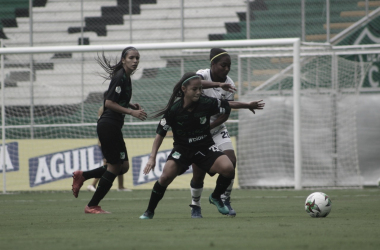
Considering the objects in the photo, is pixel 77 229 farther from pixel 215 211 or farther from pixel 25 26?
pixel 25 26

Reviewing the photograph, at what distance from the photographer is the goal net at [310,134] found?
1351 centimetres

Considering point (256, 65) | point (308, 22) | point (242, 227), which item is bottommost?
point (242, 227)

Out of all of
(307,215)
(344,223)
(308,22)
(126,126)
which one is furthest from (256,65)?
(344,223)

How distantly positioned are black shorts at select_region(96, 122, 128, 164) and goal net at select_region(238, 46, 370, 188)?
646cm

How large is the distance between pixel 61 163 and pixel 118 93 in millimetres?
6738

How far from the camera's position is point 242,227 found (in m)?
5.70

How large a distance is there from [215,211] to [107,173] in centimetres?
A: 148

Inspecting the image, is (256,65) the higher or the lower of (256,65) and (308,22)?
the lower

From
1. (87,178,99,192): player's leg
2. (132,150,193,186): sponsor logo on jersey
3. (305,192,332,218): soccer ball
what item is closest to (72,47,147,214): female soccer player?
(305,192,332,218): soccer ball

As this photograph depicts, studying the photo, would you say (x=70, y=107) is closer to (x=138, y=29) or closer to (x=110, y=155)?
(x=138, y=29)

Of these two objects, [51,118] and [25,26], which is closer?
[51,118]

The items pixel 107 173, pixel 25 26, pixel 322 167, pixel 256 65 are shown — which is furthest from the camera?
pixel 25 26

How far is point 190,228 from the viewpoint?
5648 millimetres

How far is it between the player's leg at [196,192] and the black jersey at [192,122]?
0.55 m
